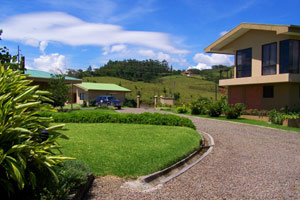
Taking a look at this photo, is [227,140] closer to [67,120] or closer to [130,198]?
[130,198]

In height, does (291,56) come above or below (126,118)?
above

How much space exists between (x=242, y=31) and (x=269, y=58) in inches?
143

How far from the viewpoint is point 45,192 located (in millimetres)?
3945

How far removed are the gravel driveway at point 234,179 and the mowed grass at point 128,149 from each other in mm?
515

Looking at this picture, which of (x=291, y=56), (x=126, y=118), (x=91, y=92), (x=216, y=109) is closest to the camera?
(x=126, y=118)

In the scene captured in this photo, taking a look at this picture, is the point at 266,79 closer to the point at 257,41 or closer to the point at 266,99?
the point at 266,99

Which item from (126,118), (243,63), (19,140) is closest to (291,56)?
(243,63)

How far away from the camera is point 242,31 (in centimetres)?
2267

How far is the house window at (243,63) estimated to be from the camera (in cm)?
2253

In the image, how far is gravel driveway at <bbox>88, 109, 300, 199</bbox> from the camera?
5086mm

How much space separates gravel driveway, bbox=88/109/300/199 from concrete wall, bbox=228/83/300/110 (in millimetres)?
10520

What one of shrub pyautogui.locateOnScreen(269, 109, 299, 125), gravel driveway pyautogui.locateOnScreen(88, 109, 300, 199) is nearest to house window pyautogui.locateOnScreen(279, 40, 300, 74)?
shrub pyautogui.locateOnScreen(269, 109, 299, 125)

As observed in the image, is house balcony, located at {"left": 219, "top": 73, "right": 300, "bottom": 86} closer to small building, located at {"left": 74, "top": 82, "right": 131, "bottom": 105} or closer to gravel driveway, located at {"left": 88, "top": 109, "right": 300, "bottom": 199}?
gravel driveway, located at {"left": 88, "top": 109, "right": 300, "bottom": 199}

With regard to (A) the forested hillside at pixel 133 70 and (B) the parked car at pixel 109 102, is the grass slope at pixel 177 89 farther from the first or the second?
(B) the parked car at pixel 109 102
